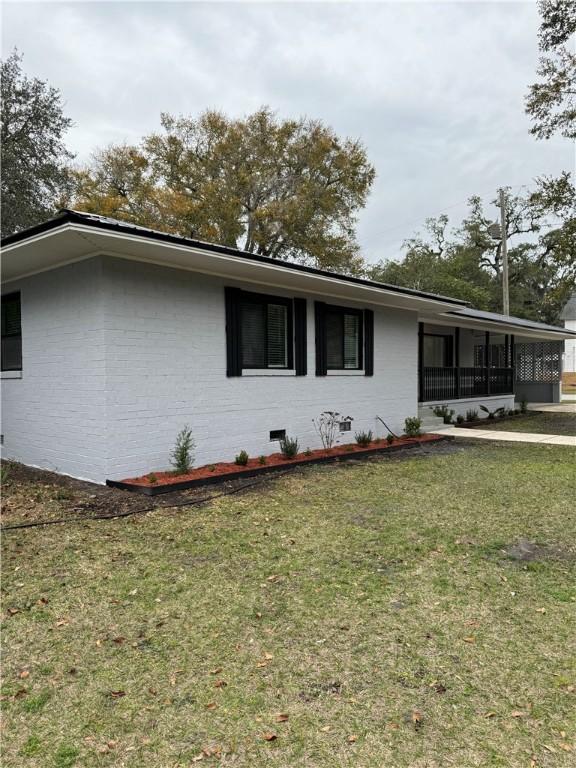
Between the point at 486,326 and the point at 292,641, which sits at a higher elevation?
the point at 486,326

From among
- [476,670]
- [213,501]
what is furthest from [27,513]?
[476,670]

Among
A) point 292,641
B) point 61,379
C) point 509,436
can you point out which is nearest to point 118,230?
point 61,379

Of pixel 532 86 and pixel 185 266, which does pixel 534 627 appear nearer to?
pixel 185 266

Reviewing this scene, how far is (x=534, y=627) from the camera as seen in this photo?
109 inches

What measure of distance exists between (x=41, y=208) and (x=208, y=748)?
1846 centimetres

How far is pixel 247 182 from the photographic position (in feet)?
81.6

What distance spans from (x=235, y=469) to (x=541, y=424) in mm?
10147

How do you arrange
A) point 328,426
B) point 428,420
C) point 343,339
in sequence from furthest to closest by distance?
point 428,420 → point 343,339 → point 328,426

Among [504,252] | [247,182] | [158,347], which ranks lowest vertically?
[158,347]

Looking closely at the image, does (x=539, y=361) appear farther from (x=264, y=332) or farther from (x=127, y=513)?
(x=127, y=513)

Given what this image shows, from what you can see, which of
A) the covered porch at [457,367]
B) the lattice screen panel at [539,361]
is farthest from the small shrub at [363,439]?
the lattice screen panel at [539,361]

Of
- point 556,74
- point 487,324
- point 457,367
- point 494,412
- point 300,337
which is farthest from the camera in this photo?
point 494,412

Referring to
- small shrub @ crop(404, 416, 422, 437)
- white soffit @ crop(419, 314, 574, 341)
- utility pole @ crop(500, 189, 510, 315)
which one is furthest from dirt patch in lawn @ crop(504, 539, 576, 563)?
utility pole @ crop(500, 189, 510, 315)

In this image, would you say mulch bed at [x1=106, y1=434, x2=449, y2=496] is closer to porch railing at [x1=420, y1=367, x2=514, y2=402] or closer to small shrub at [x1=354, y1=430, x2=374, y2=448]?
small shrub at [x1=354, y1=430, x2=374, y2=448]
